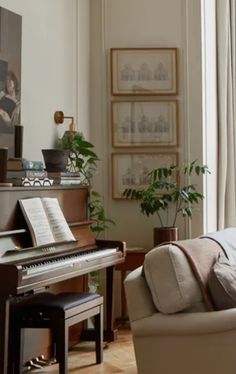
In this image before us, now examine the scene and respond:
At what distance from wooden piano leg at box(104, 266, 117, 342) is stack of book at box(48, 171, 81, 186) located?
0.71 meters

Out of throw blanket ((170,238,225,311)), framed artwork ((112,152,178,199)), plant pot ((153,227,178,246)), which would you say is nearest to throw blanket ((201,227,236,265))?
throw blanket ((170,238,225,311))

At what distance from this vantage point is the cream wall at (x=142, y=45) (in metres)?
5.63

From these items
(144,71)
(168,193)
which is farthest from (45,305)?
(144,71)

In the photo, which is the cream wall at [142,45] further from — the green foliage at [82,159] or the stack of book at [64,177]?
the stack of book at [64,177]

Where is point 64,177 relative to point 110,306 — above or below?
above

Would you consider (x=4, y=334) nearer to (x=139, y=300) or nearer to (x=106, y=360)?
(x=139, y=300)

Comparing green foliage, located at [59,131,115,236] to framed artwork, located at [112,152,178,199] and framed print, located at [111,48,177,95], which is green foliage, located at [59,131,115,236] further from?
framed print, located at [111,48,177,95]

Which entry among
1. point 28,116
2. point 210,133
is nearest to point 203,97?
point 210,133

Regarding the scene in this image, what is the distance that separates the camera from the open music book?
3.68m

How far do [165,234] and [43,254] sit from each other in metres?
1.81

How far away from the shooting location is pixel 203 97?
222 inches

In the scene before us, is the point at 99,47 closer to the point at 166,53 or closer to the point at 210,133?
the point at 166,53

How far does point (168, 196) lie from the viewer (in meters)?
5.29

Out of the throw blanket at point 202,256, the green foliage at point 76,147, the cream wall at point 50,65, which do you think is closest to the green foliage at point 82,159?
the green foliage at point 76,147
